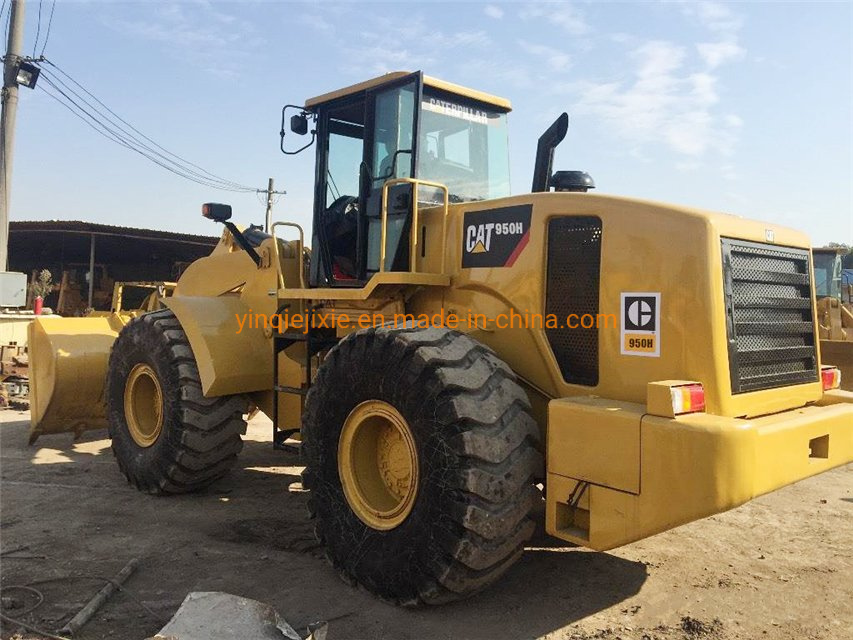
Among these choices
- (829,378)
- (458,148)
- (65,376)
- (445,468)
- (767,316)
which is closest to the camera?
(445,468)

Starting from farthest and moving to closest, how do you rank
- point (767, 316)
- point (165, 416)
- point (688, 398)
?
point (165, 416)
point (767, 316)
point (688, 398)

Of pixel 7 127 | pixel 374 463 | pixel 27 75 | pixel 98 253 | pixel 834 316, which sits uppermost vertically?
pixel 27 75

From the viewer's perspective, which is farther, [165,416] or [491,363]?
[165,416]

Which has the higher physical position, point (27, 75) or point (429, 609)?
point (27, 75)

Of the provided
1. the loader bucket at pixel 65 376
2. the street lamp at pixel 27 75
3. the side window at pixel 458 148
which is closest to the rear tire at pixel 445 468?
the side window at pixel 458 148

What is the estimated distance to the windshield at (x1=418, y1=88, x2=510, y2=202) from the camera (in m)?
4.89

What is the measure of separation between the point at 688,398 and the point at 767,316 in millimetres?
980

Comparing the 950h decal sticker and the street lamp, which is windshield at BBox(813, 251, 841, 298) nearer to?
the 950h decal sticker

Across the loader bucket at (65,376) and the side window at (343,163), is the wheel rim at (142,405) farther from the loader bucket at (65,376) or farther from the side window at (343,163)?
the side window at (343,163)

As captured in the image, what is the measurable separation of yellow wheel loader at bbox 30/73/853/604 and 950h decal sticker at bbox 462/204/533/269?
0.01m

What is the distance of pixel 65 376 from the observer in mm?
6996

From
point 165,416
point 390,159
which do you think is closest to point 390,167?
point 390,159

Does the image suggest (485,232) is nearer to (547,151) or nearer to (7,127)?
(547,151)

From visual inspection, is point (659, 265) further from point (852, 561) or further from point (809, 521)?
point (809, 521)
